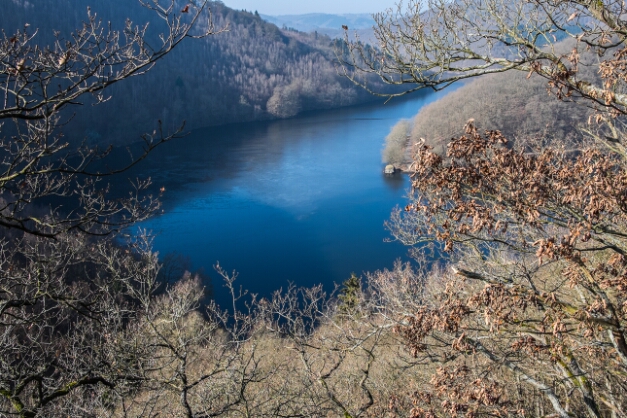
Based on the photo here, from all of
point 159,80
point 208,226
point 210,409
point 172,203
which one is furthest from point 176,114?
point 210,409

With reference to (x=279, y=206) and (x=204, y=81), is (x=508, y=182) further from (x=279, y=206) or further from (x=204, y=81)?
(x=204, y=81)

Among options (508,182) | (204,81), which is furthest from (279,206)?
(204,81)

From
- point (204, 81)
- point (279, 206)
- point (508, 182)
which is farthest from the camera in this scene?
point (204, 81)

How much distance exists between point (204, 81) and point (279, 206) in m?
36.1

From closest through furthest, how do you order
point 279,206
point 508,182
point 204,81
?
point 508,182 < point 279,206 < point 204,81

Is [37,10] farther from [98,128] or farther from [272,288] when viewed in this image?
[272,288]

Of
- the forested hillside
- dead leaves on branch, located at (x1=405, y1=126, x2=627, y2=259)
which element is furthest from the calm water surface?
dead leaves on branch, located at (x1=405, y1=126, x2=627, y2=259)

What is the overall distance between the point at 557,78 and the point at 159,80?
50.9m

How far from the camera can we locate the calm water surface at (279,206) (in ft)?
52.0

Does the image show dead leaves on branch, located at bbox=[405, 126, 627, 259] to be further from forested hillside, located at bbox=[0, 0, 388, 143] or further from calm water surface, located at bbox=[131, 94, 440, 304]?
forested hillside, located at bbox=[0, 0, 388, 143]

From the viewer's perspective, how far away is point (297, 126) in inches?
1519

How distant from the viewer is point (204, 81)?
170 feet

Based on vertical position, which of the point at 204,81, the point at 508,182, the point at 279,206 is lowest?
the point at 279,206

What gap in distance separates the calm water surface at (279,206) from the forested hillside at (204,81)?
999cm
